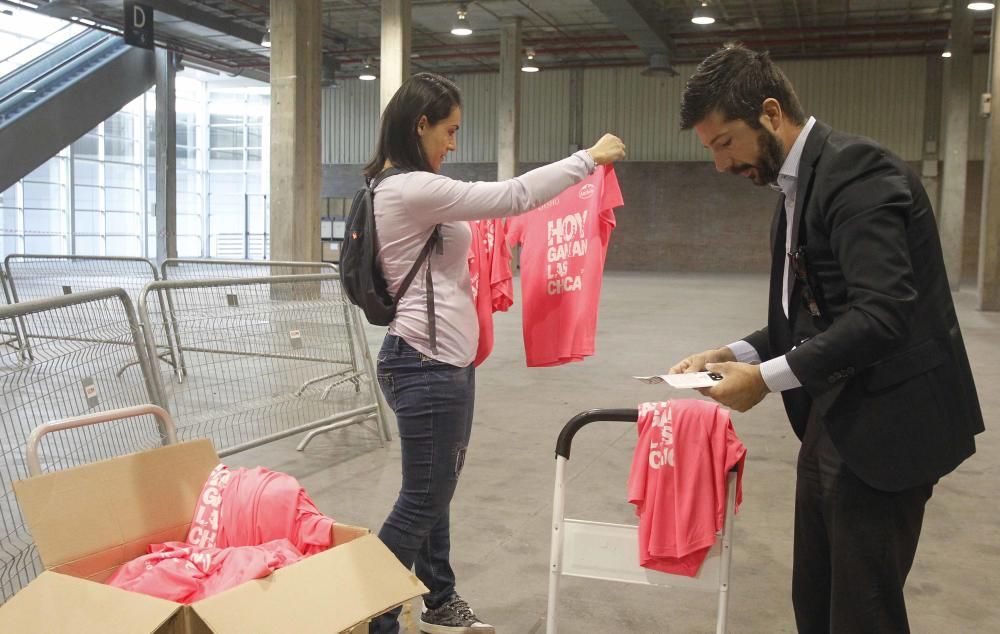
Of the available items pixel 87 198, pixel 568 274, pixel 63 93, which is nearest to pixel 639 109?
pixel 63 93

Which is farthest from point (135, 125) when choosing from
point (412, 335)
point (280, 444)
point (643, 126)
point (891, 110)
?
point (412, 335)

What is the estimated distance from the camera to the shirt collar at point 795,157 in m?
1.87

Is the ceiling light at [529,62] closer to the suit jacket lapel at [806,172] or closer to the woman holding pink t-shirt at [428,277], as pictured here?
the woman holding pink t-shirt at [428,277]

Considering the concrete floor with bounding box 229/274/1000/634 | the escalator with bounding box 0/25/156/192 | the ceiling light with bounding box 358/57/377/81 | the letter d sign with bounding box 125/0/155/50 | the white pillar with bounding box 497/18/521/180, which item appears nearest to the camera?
the concrete floor with bounding box 229/274/1000/634

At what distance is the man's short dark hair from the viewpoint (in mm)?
1857

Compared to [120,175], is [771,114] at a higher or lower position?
lower

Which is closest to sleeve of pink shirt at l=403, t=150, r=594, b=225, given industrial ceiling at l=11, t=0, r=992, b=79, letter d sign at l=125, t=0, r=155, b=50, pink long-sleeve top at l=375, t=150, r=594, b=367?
pink long-sleeve top at l=375, t=150, r=594, b=367

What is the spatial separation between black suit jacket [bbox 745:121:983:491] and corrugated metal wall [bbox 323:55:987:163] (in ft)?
73.3

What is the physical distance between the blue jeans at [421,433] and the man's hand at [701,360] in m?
0.67

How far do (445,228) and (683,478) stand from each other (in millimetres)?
947

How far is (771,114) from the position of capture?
6.16ft

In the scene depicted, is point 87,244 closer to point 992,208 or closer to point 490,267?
point 992,208

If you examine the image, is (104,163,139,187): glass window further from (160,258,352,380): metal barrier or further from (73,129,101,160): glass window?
(160,258,352,380): metal barrier

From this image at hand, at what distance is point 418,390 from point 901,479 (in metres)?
1.29
